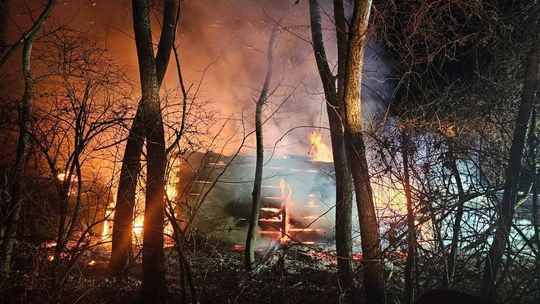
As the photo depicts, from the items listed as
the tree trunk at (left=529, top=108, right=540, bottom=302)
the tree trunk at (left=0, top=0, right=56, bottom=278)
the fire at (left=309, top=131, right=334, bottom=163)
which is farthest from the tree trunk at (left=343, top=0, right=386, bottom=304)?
the fire at (left=309, top=131, right=334, bottom=163)

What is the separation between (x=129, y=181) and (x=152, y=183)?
5.58 ft

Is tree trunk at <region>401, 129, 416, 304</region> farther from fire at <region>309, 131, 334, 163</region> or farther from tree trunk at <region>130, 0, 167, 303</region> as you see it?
fire at <region>309, 131, 334, 163</region>

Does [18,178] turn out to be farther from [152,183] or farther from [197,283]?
[197,283]

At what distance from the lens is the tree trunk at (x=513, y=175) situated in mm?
5992

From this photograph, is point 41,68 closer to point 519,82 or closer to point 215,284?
point 215,284

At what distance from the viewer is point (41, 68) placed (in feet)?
33.3

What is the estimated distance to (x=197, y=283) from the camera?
32.7 feet

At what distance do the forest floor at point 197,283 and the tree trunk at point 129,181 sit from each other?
59 cm

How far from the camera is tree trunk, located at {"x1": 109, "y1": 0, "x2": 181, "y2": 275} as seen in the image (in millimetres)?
8281

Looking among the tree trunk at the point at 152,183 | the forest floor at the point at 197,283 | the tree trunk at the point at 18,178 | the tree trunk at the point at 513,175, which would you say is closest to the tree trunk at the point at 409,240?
the forest floor at the point at 197,283

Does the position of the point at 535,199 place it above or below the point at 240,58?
below

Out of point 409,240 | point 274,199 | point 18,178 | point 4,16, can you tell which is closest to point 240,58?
point 274,199

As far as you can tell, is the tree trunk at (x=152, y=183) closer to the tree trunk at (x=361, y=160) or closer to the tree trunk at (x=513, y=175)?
the tree trunk at (x=361, y=160)

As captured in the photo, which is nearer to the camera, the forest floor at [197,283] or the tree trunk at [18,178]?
the forest floor at [197,283]
